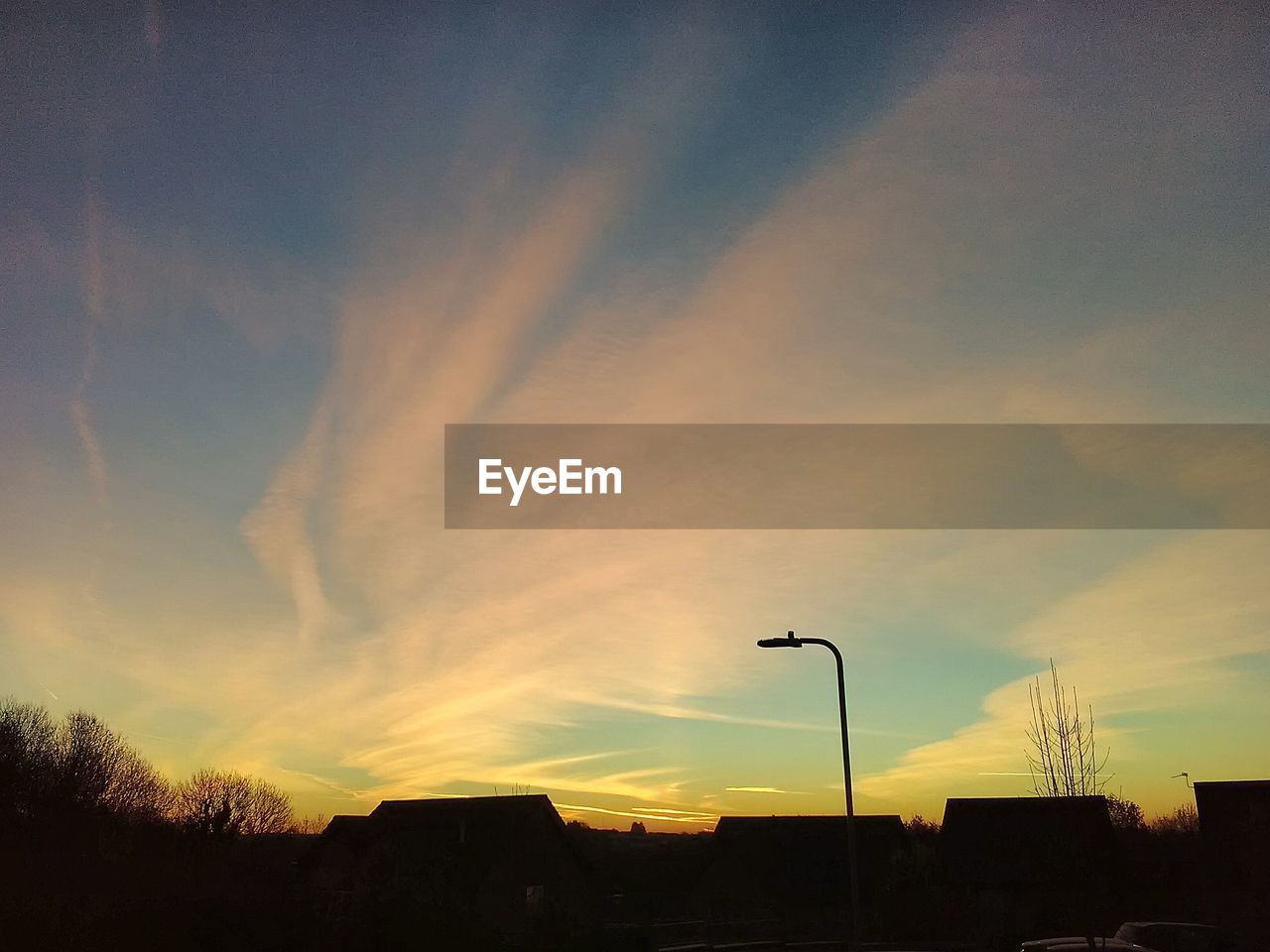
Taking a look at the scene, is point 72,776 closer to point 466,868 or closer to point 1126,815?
point 466,868

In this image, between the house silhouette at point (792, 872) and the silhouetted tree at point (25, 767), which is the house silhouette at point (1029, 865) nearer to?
the house silhouette at point (792, 872)

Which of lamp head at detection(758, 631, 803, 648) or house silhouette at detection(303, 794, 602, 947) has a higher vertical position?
lamp head at detection(758, 631, 803, 648)

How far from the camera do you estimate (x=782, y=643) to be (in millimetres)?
25016

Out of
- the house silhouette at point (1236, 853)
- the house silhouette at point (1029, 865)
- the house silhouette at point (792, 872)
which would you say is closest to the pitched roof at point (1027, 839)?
the house silhouette at point (1029, 865)

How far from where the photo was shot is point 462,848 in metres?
36.5

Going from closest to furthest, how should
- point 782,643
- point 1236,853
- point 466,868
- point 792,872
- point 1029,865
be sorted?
1. point 782,643
2. point 466,868
3. point 1236,853
4. point 1029,865
5. point 792,872

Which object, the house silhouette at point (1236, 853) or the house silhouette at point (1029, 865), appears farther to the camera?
the house silhouette at point (1029, 865)

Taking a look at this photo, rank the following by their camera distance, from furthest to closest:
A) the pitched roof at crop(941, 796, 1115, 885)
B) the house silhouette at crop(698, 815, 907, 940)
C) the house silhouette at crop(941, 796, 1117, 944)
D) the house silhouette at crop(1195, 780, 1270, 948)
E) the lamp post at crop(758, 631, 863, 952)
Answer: the house silhouette at crop(698, 815, 907, 940), the pitched roof at crop(941, 796, 1115, 885), the house silhouette at crop(941, 796, 1117, 944), the house silhouette at crop(1195, 780, 1270, 948), the lamp post at crop(758, 631, 863, 952)

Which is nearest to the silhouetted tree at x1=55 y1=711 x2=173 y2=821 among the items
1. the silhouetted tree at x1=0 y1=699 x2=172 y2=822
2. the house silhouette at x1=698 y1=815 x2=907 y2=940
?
the silhouetted tree at x1=0 y1=699 x2=172 y2=822

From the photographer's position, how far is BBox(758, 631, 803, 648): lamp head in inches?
982

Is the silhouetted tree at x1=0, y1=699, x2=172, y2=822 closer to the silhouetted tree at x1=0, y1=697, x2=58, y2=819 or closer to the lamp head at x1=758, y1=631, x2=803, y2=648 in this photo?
the silhouetted tree at x1=0, y1=697, x2=58, y2=819

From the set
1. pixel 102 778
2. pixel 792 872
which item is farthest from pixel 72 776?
pixel 792 872

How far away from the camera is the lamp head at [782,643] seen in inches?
982

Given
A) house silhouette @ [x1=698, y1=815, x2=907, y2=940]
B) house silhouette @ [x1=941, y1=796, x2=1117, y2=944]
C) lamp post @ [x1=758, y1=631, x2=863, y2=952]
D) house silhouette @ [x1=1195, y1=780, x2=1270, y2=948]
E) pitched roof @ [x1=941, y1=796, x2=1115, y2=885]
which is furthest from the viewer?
house silhouette @ [x1=698, y1=815, x2=907, y2=940]
